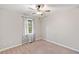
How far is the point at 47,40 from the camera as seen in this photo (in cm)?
513

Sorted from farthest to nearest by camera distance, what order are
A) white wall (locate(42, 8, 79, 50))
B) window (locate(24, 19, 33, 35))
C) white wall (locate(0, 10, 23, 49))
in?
window (locate(24, 19, 33, 35)), white wall (locate(0, 10, 23, 49)), white wall (locate(42, 8, 79, 50))

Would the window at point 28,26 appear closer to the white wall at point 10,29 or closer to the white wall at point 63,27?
the white wall at point 10,29

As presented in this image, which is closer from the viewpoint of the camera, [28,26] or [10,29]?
[10,29]

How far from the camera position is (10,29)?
4.37m

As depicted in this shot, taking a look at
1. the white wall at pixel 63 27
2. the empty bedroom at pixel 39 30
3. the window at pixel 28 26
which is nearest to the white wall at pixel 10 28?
the empty bedroom at pixel 39 30

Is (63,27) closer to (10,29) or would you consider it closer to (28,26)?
(28,26)

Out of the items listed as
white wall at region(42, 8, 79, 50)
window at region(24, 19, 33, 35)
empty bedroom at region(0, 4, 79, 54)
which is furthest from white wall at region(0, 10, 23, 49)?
white wall at region(42, 8, 79, 50)

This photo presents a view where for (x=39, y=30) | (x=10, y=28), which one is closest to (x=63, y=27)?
(x=39, y=30)

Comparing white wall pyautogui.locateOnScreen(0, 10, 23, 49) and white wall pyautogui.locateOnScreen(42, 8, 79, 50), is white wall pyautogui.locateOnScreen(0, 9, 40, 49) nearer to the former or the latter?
white wall pyautogui.locateOnScreen(0, 10, 23, 49)

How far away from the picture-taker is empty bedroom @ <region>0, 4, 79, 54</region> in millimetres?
3783

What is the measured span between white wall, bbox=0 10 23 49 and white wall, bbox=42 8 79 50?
1.37 metres

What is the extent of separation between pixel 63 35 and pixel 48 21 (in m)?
1.29

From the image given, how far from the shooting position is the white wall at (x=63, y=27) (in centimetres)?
378

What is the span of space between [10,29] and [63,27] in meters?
2.21
